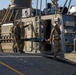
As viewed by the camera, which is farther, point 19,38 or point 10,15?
point 10,15

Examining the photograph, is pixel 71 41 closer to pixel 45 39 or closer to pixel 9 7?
pixel 45 39

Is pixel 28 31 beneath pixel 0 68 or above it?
above

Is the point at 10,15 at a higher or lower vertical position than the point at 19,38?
higher

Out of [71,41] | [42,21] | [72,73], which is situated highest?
[42,21]

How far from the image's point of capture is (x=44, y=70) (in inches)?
352

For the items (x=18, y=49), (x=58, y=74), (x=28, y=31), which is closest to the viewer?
(x=58, y=74)

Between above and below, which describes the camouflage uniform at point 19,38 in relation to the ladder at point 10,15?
below

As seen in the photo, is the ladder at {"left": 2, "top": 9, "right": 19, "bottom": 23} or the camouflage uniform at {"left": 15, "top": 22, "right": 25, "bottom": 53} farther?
the ladder at {"left": 2, "top": 9, "right": 19, "bottom": 23}

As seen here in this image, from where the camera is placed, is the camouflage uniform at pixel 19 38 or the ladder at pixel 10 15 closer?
the camouflage uniform at pixel 19 38

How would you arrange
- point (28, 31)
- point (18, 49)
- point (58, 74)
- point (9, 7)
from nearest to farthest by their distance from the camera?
point (58, 74) < point (18, 49) < point (28, 31) < point (9, 7)

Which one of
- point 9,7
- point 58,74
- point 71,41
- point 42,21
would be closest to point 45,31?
point 42,21

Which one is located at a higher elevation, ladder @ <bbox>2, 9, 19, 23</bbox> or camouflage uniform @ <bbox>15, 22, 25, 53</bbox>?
ladder @ <bbox>2, 9, 19, 23</bbox>

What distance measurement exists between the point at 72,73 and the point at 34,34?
19.3 feet

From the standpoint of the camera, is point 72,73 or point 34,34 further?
point 34,34
